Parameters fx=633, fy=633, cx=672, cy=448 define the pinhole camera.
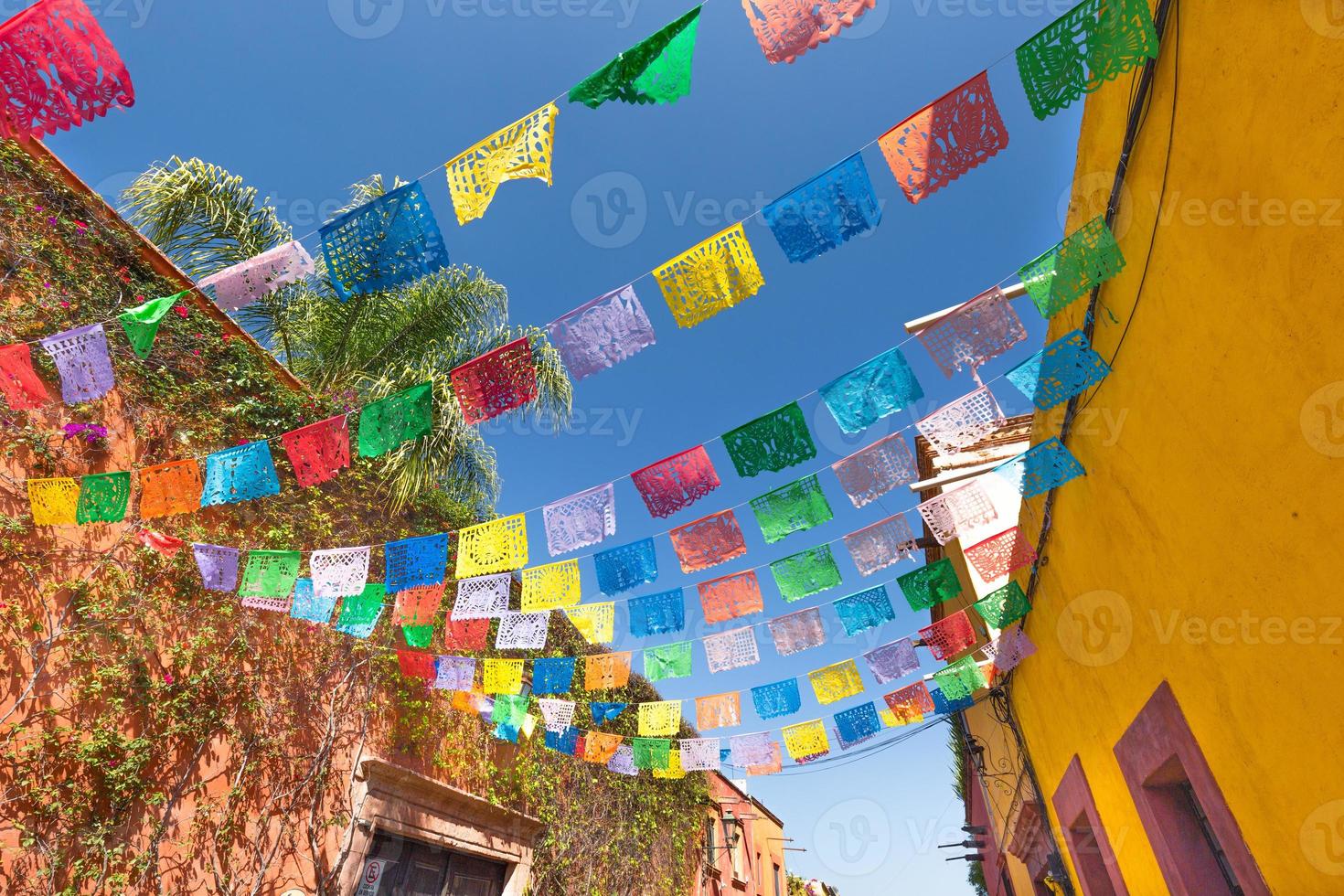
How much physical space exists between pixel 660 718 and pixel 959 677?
10.4 feet

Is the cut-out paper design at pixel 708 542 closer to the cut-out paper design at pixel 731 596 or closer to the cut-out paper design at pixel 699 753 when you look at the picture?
the cut-out paper design at pixel 731 596

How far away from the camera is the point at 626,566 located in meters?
4.91

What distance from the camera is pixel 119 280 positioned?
4.77 metres

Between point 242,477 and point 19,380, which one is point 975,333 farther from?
point 19,380

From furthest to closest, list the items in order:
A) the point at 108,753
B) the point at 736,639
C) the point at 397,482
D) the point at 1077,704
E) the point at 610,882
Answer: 1. the point at 610,882
2. the point at 397,482
3. the point at 736,639
4. the point at 1077,704
5. the point at 108,753

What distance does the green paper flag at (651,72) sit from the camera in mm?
2670

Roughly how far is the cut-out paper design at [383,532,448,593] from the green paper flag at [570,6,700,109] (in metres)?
3.31

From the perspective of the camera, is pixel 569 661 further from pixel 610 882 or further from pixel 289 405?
pixel 610 882

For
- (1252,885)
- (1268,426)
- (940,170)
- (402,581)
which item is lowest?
(1252,885)

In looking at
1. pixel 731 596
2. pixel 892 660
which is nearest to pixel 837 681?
pixel 892 660

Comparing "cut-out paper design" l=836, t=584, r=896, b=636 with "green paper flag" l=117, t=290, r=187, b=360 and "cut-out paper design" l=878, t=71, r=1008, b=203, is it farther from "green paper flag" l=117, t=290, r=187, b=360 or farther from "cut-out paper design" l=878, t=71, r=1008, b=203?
"green paper flag" l=117, t=290, r=187, b=360

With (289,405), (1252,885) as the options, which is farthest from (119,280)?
(1252,885)

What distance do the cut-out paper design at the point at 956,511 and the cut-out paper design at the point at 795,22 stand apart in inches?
115

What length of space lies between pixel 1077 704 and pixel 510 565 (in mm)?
4371
